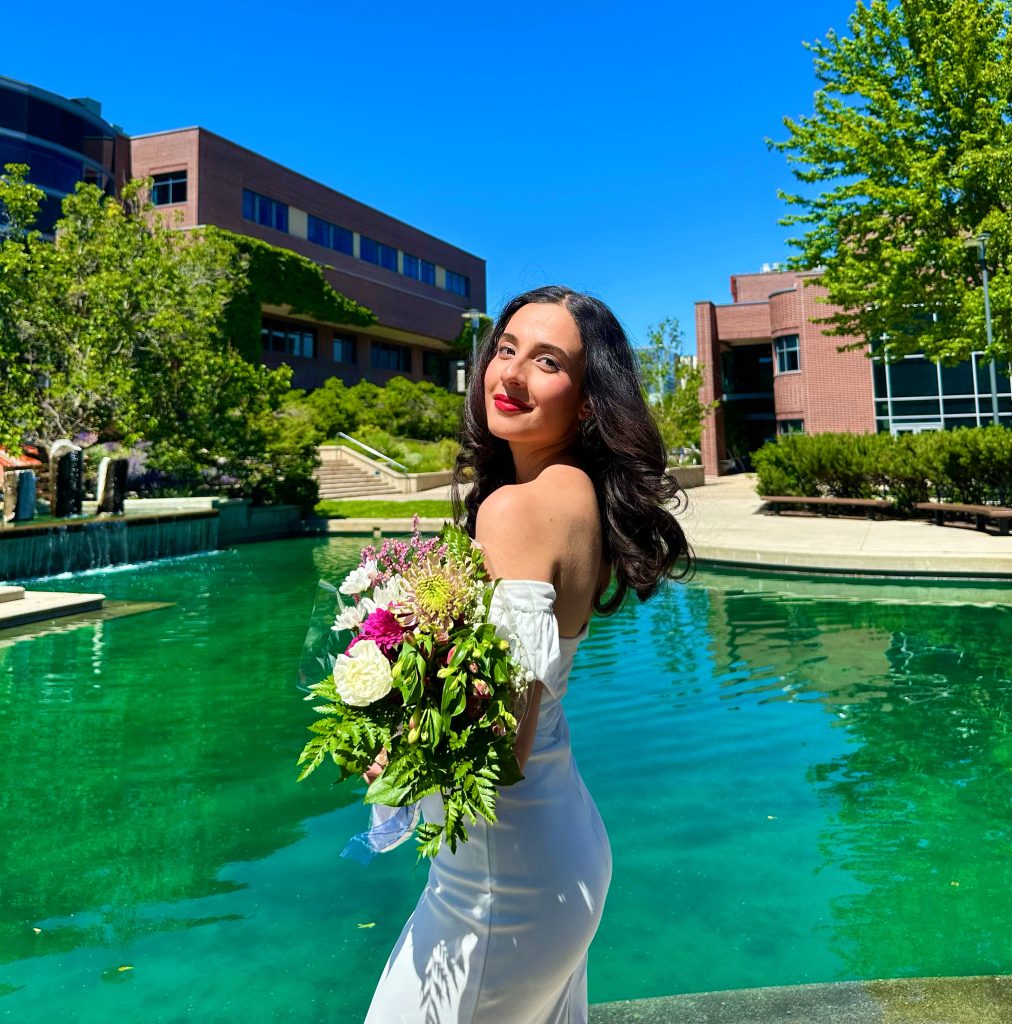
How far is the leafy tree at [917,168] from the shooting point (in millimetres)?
20453

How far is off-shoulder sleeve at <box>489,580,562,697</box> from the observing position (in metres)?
1.65

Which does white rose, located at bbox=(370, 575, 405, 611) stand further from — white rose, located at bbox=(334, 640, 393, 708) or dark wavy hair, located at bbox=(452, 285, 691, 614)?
dark wavy hair, located at bbox=(452, 285, 691, 614)

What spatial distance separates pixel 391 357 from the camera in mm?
56906

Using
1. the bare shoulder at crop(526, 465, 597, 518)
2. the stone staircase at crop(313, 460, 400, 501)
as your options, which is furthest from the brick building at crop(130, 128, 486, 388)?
the bare shoulder at crop(526, 465, 597, 518)

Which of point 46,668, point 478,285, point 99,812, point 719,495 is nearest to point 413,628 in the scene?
point 99,812

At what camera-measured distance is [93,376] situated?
2148cm

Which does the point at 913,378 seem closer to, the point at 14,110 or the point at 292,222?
the point at 292,222

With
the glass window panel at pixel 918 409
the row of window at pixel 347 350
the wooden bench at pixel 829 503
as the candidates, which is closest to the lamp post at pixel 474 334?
the wooden bench at pixel 829 503

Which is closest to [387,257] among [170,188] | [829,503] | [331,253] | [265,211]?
[331,253]

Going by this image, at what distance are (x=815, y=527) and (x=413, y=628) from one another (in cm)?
1916

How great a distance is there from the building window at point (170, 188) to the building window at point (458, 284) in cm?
2412

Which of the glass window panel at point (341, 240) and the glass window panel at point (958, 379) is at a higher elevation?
the glass window panel at point (341, 240)

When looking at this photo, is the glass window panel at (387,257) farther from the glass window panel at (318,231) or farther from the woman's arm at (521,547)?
the woman's arm at (521,547)

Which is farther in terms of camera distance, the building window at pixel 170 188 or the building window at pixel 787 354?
the building window at pixel 787 354
